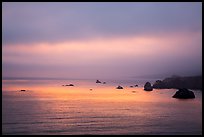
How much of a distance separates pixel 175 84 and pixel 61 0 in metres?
104

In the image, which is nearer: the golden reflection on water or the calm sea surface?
the calm sea surface

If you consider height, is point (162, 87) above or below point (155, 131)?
above

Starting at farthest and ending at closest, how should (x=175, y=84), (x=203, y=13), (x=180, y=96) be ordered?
1. (x=175, y=84)
2. (x=180, y=96)
3. (x=203, y=13)

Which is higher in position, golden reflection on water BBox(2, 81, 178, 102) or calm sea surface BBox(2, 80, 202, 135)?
golden reflection on water BBox(2, 81, 178, 102)

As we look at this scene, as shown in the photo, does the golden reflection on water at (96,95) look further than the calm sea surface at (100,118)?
Yes

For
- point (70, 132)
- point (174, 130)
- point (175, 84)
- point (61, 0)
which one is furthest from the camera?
point (175, 84)

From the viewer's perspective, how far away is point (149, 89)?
88.0m

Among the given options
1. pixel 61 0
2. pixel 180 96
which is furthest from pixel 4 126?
pixel 180 96

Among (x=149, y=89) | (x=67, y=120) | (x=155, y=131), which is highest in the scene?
(x=149, y=89)

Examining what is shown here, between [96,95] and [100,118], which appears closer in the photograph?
[100,118]

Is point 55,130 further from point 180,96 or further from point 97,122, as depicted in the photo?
point 180,96

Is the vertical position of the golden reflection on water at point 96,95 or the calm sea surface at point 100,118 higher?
the golden reflection on water at point 96,95

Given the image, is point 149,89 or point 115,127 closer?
point 115,127

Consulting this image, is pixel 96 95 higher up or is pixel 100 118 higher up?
pixel 96 95
